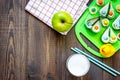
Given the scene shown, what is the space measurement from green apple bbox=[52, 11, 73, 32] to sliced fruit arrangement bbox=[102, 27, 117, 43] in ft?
0.41

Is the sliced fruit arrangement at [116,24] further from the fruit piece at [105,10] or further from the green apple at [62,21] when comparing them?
the green apple at [62,21]

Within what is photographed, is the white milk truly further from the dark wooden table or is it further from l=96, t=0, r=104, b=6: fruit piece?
l=96, t=0, r=104, b=6: fruit piece

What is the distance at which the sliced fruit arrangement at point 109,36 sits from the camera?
2.91 feet

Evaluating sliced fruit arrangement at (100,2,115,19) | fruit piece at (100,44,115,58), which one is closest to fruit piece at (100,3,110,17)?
sliced fruit arrangement at (100,2,115,19)

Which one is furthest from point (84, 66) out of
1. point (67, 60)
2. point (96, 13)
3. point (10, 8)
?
point (10, 8)

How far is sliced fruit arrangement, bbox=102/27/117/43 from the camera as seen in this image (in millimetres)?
887

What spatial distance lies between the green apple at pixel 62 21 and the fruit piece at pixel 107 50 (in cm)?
14

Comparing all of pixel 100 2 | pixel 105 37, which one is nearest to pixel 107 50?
pixel 105 37

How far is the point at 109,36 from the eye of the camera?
892mm

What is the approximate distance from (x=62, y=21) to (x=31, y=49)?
0.47ft

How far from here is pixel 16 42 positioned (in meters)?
0.89

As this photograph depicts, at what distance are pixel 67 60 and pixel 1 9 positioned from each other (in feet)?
0.88

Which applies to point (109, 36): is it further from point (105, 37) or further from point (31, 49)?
point (31, 49)

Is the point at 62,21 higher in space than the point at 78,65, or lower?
higher
